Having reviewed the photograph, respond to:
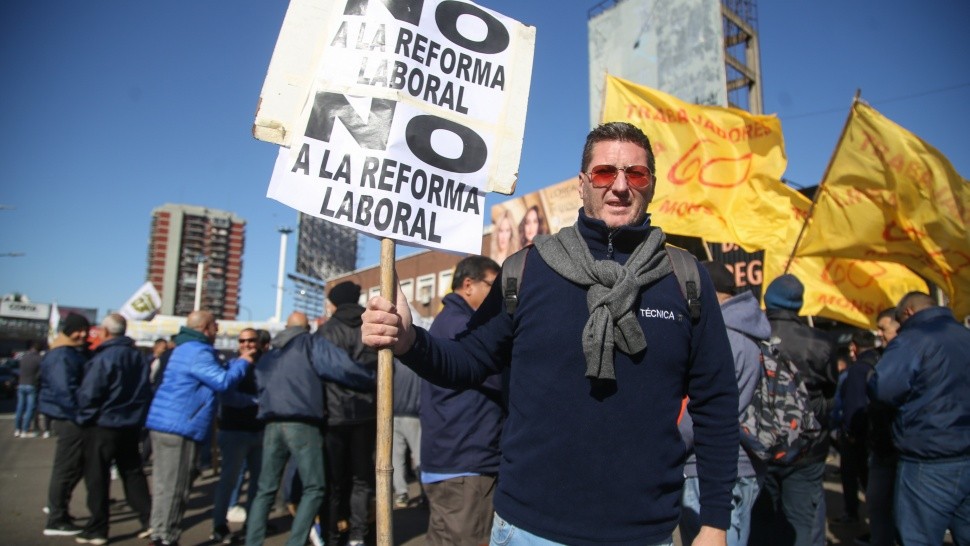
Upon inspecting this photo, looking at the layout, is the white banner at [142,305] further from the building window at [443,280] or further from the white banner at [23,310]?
the white banner at [23,310]

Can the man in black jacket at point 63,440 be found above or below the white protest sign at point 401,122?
below

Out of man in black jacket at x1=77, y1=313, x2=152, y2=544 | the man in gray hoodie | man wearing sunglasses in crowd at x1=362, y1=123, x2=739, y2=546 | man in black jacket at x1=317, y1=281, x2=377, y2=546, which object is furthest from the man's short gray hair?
man in black jacket at x1=77, y1=313, x2=152, y2=544

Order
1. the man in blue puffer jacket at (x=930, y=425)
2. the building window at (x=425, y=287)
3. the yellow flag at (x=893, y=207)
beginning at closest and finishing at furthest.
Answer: the man in blue puffer jacket at (x=930, y=425) → the yellow flag at (x=893, y=207) → the building window at (x=425, y=287)

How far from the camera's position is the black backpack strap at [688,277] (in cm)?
189

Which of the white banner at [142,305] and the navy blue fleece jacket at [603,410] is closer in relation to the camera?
the navy blue fleece jacket at [603,410]

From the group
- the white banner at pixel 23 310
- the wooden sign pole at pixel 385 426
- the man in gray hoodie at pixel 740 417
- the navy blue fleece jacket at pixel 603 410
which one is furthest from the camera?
the white banner at pixel 23 310

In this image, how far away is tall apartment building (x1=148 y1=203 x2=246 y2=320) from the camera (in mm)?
109669

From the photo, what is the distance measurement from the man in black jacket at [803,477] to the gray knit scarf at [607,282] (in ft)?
7.22

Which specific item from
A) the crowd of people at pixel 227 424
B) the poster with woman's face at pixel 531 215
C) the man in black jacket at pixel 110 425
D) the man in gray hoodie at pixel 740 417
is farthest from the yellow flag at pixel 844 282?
the poster with woman's face at pixel 531 215

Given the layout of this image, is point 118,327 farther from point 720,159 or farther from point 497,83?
point 720,159

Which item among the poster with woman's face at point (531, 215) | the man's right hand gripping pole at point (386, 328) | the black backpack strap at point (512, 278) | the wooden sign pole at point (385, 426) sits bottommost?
the wooden sign pole at point (385, 426)

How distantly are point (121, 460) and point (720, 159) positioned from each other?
7.83m

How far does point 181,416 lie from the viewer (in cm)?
500

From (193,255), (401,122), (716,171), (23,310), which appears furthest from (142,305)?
(193,255)
